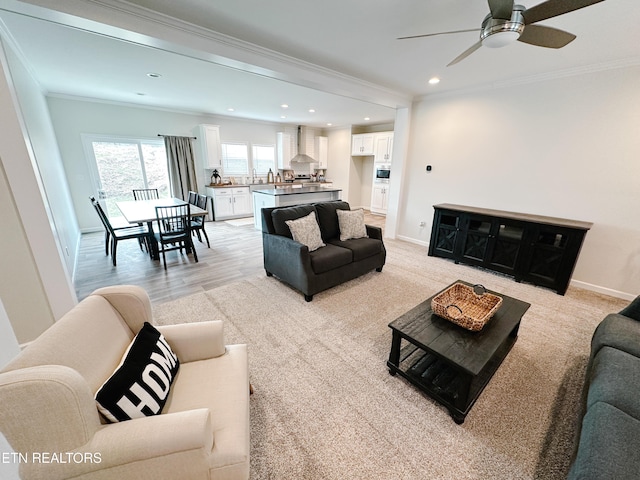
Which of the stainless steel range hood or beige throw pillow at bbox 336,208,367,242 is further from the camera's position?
the stainless steel range hood

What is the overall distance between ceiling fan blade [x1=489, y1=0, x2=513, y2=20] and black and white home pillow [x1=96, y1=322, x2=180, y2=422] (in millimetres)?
2742

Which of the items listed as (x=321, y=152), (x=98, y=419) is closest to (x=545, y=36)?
(x=98, y=419)

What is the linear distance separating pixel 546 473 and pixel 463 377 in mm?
545

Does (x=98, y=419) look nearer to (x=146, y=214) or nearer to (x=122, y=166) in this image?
(x=146, y=214)

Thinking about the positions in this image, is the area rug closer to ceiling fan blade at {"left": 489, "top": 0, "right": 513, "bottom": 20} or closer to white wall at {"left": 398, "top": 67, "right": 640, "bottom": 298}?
white wall at {"left": 398, "top": 67, "right": 640, "bottom": 298}

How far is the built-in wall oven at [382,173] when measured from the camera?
278 inches

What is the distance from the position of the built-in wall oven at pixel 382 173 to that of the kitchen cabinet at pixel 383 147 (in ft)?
0.50

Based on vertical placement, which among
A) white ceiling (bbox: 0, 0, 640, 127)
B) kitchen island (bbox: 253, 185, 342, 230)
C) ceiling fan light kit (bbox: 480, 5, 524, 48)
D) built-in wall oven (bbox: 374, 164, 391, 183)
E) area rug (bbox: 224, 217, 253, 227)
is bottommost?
area rug (bbox: 224, 217, 253, 227)

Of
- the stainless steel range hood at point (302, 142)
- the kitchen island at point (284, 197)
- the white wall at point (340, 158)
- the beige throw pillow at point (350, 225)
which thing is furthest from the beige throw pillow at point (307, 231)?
the white wall at point (340, 158)

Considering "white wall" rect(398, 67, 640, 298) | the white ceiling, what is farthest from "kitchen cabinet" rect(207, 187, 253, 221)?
"white wall" rect(398, 67, 640, 298)

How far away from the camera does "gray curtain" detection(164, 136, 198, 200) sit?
19.6ft

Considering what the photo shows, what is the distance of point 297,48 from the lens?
2.70 metres

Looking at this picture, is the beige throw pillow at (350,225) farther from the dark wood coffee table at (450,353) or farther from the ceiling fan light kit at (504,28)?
the ceiling fan light kit at (504,28)

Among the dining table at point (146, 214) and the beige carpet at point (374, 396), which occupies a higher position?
the dining table at point (146, 214)
